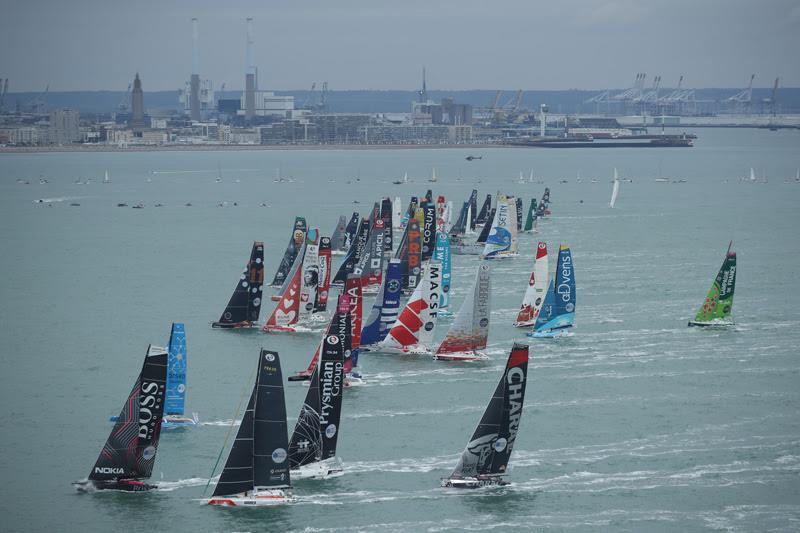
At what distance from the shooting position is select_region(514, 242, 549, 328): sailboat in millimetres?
39500

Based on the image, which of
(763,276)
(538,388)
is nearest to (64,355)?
(538,388)

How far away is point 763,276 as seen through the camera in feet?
177

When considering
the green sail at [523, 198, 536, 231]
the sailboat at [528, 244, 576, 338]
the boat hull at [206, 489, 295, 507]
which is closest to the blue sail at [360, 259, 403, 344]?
the sailboat at [528, 244, 576, 338]

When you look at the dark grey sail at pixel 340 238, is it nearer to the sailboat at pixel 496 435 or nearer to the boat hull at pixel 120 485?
the sailboat at pixel 496 435

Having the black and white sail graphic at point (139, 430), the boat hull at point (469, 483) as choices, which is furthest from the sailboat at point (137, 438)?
the boat hull at point (469, 483)

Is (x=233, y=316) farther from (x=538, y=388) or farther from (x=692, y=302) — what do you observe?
(x=692, y=302)

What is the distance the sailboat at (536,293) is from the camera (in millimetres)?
39500

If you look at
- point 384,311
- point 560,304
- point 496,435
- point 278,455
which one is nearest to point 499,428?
point 496,435

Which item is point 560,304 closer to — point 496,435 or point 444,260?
point 444,260

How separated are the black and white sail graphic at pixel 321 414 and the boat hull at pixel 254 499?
1.42 m

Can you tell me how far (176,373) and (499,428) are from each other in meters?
7.41

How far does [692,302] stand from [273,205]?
58.1 meters

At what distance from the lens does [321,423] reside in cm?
2370

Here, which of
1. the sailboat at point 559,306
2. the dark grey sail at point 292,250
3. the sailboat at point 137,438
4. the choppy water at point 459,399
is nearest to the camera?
the sailboat at point 137,438
